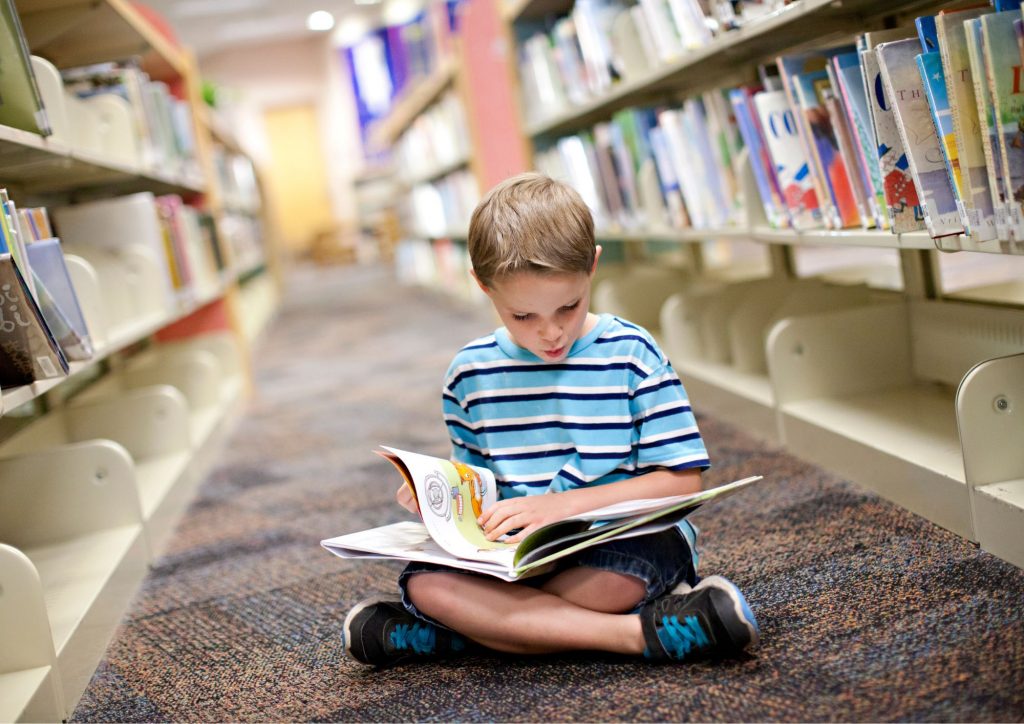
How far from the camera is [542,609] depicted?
1.08 metres

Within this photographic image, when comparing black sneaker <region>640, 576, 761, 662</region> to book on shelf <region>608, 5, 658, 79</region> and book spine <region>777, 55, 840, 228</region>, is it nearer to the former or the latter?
book spine <region>777, 55, 840, 228</region>

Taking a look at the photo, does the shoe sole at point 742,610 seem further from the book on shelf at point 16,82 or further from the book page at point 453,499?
the book on shelf at point 16,82

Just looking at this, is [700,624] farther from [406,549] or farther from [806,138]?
[806,138]

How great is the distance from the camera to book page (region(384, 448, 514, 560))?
1.07 metres

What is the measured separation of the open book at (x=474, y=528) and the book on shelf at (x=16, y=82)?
37.8 inches

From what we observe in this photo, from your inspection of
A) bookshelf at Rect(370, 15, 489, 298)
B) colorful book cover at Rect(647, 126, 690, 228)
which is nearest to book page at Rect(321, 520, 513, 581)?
colorful book cover at Rect(647, 126, 690, 228)

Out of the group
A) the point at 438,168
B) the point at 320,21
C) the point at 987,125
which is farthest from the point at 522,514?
the point at 320,21

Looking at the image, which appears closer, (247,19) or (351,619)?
(351,619)

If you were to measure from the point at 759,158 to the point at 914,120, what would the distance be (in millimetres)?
632

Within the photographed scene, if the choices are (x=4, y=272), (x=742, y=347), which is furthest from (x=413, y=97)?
(x=4, y=272)

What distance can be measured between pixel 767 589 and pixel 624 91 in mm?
1604

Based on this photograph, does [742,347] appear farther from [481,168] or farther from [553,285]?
[481,168]

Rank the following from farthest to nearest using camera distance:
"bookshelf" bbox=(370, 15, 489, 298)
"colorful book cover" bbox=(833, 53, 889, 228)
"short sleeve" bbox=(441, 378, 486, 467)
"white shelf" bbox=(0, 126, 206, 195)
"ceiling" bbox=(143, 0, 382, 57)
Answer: "ceiling" bbox=(143, 0, 382, 57)
"bookshelf" bbox=(370, 15, 489, 298)
"white shelf" bbox=(0, 126, 206, 195)
"colorful book cover" bbox=(833, 53, 889, 228)
"short sleeve" bbox=(441, 378, 486, 467)

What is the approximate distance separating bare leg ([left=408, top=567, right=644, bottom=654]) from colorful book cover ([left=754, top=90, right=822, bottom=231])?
3.04 ft
